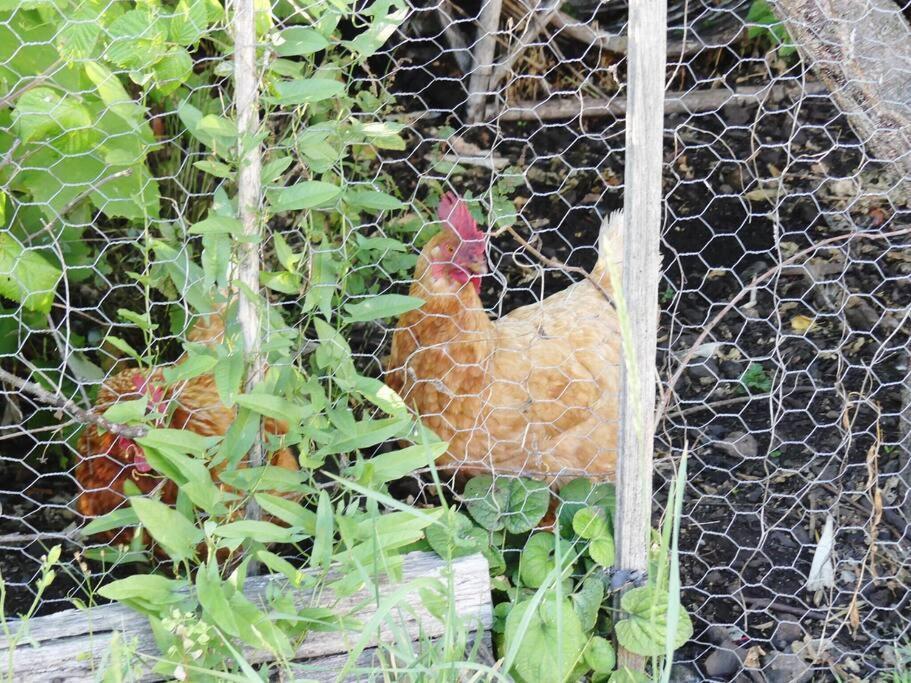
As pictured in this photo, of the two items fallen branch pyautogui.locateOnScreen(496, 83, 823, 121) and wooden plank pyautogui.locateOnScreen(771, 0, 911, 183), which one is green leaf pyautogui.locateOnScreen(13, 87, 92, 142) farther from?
fallen branch pyautogui.locateOnScreen(496, 83, 823, 121)

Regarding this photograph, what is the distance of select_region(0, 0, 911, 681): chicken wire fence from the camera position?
1.86 meters

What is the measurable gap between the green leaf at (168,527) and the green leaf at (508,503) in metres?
0.67

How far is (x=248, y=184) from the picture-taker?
178 centimetres

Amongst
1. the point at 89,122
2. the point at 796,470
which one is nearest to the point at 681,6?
the point at 796,470

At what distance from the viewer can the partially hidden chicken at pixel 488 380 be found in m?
2.39

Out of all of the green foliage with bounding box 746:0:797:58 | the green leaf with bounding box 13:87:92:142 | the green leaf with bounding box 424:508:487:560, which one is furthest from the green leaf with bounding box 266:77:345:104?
the green foliage with bounding box 746:0:797:58

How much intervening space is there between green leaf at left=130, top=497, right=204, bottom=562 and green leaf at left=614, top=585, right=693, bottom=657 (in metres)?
0.87

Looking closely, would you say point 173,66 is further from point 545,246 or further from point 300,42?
point 545,246

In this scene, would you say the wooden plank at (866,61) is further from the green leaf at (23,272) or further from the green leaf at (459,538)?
the green leaf at (23,272)

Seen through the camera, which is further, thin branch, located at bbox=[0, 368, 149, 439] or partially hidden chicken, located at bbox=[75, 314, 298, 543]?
partially hidden chicken, located at bbox=[75, 314, 298, 543]

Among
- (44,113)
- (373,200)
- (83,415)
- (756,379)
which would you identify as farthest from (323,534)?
(756,379)

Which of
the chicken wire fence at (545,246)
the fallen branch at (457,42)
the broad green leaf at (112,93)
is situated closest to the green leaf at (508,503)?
the chicken wire fence at (545,246)

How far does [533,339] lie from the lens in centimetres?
250

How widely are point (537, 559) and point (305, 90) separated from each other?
3.61 feet
